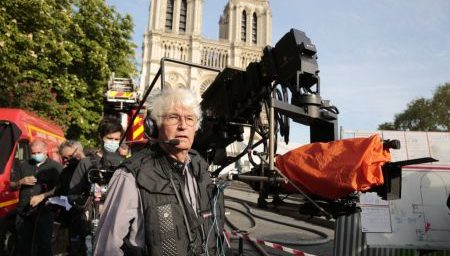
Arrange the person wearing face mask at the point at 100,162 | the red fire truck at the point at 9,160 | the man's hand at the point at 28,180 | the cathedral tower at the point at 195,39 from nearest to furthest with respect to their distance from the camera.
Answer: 1. the person wearing face mask at the point at 100,162
2. the man's hand at the point at 28,180
3. the red fire truck at the point at 9,160
4. the cathedral tower at the point at 195,39

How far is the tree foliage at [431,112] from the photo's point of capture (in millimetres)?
33219

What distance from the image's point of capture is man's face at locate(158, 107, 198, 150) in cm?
215

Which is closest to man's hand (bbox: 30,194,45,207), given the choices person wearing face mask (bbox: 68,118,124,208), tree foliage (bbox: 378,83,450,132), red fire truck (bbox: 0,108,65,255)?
red fire truck (bbox: 0,108,65,255)

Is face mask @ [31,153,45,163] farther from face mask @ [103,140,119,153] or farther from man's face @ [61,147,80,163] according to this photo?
face mask @ [103,140,119,153]

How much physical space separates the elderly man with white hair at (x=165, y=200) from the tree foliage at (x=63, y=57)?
11145mm

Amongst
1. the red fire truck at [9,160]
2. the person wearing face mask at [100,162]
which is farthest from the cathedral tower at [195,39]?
the person wearing face mask at [100,162]

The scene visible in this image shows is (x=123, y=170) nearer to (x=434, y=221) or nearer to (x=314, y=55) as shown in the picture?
(x=314, y=55)

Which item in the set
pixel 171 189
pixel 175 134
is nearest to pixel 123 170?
pixel 171 189

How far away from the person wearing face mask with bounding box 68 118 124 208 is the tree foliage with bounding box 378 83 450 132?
3457 centimetres

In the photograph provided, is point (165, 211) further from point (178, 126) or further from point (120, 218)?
point (178, 126)

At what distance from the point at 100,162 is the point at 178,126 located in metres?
2.34

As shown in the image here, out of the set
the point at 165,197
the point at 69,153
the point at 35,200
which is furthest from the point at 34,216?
the point at 165,197

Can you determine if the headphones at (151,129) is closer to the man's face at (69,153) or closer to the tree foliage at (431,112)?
the man's face at (69,153)

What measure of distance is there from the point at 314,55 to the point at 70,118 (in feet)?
45.0
